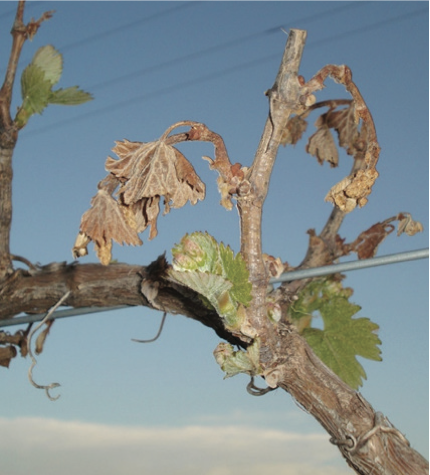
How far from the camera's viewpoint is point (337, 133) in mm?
2000

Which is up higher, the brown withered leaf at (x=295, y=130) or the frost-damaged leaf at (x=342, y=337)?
the brown withered leaf at (x=295, y=130)

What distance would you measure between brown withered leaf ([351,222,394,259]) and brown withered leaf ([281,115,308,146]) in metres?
0.41

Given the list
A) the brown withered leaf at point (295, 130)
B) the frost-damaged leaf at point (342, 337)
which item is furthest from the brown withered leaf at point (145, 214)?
the brown withered leaf at point (295, 130)

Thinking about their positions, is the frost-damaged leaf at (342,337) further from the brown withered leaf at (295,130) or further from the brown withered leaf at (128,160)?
the brown withered leaf at (128,160)

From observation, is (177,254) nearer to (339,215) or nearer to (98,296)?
(98,296)

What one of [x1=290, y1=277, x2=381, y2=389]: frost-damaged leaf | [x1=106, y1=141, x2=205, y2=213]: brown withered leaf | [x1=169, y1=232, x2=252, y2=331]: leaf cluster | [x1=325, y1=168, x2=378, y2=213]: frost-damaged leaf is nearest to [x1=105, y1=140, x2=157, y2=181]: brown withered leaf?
[x1=106, y1=141, x2=205, y2=213]: brown withered leaf

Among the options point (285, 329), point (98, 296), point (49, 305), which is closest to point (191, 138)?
point (285, 329)

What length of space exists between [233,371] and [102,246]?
0.31m

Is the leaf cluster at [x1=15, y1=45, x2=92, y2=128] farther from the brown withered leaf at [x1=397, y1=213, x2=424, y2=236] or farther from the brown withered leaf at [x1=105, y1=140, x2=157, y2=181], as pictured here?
the brown withered leaf at [x1=397, y1=213, x2=424, y2=236]

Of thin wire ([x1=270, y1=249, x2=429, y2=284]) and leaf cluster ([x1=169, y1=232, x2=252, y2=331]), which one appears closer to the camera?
leaf cluster ([x1=169, y1=232, x2=252, y2=331])

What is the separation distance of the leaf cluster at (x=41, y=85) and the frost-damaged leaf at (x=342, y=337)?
0.90m

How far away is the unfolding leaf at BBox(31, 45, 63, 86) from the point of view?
6.48ft

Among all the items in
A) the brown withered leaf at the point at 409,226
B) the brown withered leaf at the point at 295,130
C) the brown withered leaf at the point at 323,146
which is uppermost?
the brown withered leaf at the point at 295,130

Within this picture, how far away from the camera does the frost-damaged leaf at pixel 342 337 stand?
1669 millimetres
